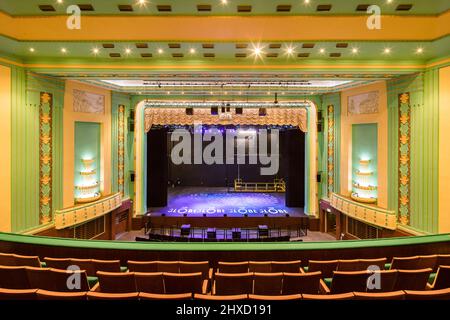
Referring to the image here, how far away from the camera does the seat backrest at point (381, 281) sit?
3131 mm

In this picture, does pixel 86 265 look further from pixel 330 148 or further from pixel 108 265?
pixel 330 148

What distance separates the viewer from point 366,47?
6.93 m

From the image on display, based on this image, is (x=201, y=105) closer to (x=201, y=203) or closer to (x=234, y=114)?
(x=234, y=114)

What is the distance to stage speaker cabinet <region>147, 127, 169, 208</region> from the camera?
49.2ft

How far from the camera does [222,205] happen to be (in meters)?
15.2

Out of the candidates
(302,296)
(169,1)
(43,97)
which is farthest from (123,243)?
(43,97)

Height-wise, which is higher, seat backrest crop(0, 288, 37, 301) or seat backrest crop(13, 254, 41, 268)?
seat backrest crop(0, 288, 37, 301)

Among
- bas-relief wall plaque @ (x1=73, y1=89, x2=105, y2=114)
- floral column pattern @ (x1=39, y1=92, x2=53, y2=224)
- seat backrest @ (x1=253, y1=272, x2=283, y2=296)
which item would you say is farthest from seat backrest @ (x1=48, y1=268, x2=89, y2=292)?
bas-relief wall plaque @ (x1=73, y1=89, x2=105, y2=114)

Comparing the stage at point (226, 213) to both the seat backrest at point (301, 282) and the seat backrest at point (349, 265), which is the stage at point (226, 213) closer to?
the seat backrest at point (349, 265)

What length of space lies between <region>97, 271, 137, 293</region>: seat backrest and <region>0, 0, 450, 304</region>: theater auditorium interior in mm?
24

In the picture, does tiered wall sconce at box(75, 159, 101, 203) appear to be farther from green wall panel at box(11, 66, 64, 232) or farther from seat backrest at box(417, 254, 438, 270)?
seat backrest at box(417, 254, 438, 270)

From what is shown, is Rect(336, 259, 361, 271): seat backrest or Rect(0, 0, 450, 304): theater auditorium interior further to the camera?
Rect(336, 259, 361, 271): seat backrest

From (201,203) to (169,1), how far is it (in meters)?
11.5
